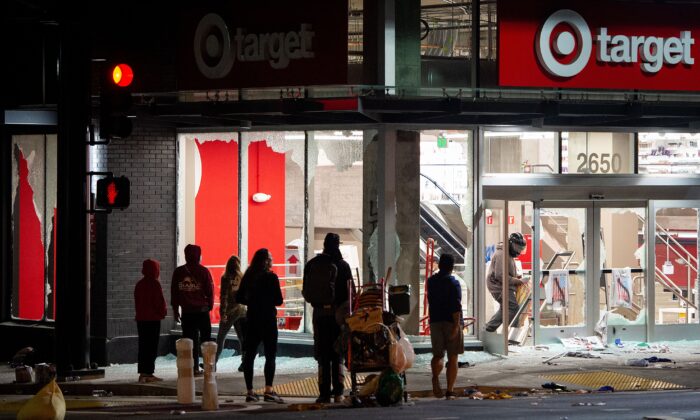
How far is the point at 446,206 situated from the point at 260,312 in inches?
199

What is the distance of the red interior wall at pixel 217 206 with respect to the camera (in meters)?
18.9

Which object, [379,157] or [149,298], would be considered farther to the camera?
[379,157]

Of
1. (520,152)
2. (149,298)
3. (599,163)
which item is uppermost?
(520,152)

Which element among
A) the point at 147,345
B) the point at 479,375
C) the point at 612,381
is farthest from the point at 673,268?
the point at 147,345

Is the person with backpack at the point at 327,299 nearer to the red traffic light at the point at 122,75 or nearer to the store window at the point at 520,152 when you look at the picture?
the red traffic light at the point at 122,75

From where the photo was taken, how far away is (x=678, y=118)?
18156 millimetres

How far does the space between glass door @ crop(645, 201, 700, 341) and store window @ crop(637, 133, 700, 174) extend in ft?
1.87

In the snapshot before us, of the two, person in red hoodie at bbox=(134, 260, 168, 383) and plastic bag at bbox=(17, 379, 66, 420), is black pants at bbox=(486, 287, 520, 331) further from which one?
plastic bag at bbox=(17, 379, 66, 420)

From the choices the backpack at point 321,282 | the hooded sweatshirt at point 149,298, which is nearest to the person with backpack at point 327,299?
the backpack at point 321,282

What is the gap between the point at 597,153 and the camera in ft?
62.2

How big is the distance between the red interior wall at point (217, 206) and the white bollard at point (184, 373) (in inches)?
203

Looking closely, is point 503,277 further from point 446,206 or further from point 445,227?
point 446,206

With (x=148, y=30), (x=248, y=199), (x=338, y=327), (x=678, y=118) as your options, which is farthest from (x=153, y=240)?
(x=678, y=118)

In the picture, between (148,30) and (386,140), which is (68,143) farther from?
(386,140)
